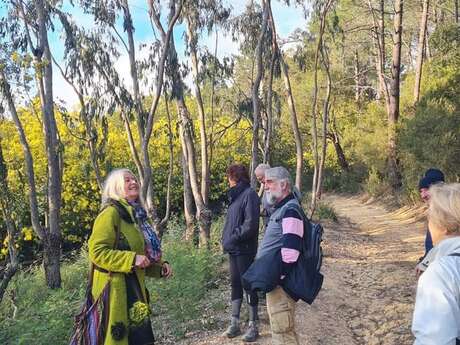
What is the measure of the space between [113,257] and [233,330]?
2215mm

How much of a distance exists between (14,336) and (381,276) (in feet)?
19.4

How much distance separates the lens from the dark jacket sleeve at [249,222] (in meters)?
4.86

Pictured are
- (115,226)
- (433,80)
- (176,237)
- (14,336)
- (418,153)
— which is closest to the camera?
(115,226)

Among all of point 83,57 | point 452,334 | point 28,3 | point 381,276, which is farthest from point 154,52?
point 452,334

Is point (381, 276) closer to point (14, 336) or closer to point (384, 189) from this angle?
point (14, 336)

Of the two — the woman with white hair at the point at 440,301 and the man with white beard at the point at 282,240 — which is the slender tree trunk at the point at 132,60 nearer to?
the man with white beard at the point at 282,240

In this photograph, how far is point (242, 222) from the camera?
4961 millimetres

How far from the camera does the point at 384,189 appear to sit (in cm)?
2270

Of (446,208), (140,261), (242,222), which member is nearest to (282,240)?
(140,261)

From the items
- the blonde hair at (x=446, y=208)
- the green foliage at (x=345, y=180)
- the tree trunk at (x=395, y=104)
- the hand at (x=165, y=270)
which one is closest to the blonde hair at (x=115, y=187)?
the hand at (x=165, y=270)

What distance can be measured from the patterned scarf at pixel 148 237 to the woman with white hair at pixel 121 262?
1 cm

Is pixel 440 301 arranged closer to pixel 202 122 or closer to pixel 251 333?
pixel 251 333

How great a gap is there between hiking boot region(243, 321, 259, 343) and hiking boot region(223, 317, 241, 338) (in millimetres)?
121

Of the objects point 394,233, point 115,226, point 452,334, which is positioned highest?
point 115,226
